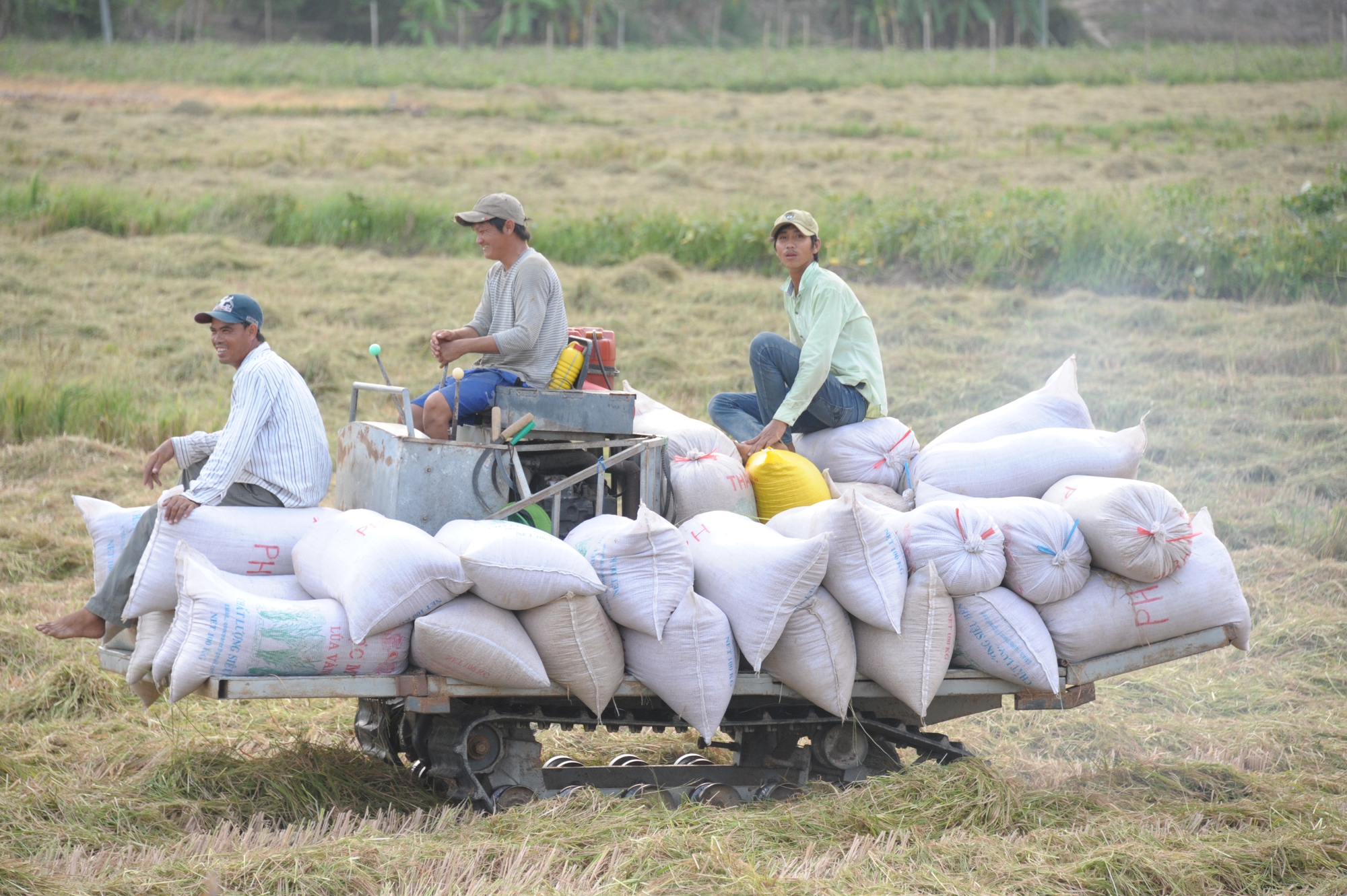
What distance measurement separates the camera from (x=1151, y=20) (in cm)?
4462

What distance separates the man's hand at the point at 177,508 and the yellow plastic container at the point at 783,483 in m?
2.08

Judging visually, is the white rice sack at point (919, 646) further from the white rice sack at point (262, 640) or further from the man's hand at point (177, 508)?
the man's hand at point (177, 508)

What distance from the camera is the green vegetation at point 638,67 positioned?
90.0 ft

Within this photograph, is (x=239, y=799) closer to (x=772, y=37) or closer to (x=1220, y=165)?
(x=1220, y=165)

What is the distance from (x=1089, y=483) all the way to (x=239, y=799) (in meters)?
2.97

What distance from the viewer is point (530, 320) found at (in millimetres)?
4672

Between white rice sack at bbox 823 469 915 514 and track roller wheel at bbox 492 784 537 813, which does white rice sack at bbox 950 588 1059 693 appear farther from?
track roller wheel at bbox 492 784 537 813

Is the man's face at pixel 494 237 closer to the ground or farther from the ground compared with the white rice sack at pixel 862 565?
farther from the ground

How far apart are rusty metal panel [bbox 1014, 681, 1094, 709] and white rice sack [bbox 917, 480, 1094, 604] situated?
30 cm

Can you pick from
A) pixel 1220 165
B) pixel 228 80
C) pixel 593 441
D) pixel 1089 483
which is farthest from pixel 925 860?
pixel 228 80

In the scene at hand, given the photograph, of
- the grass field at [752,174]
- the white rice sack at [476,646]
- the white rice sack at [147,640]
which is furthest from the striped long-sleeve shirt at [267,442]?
the grass field at [752,174]

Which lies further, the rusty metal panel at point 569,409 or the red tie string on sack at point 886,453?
the red tie string on sack at point 886,453

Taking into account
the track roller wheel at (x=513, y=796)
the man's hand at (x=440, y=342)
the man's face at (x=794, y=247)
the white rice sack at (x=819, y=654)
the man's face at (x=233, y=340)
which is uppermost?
the man's face at (x=794, y=247)

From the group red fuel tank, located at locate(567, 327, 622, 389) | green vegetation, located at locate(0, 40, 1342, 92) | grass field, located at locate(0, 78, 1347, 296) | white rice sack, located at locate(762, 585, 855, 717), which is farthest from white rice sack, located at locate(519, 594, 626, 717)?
green vegetation, located at locate(0, 40, 1342, 92)
